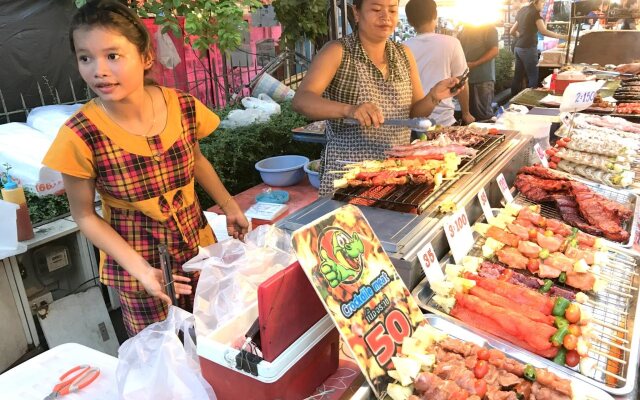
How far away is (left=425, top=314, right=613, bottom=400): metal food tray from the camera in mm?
1491

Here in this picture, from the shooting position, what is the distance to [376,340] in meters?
1.47

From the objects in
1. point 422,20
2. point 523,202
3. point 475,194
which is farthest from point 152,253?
point 422,20

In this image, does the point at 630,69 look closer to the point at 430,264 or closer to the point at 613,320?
the point at 613,320

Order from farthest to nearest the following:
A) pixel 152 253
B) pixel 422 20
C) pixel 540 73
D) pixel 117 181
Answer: pixel 540 73
pixel 422 20
pixel 152 253
pixel 117 181

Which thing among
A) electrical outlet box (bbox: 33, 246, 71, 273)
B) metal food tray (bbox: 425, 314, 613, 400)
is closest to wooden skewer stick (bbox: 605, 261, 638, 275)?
metal food tray (bbox: 425, 314, 613, 400)

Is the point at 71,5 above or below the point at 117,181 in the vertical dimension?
above

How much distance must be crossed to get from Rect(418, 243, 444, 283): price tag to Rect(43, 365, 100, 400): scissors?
1.27m

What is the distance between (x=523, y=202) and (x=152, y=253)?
86.9 inches

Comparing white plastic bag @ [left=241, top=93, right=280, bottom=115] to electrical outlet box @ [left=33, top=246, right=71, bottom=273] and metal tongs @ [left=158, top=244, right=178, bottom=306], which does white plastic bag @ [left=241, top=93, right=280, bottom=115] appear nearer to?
electrical outlet box @ [left=33, top=246, right=71, bottom=273]

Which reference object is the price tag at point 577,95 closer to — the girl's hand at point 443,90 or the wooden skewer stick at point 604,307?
the girl's hand at point 443,90

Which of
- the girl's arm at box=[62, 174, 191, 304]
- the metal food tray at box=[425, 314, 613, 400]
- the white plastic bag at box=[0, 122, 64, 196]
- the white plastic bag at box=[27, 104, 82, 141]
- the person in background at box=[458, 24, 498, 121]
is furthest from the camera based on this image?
the person in background at box=[458, 24, 498, 121]

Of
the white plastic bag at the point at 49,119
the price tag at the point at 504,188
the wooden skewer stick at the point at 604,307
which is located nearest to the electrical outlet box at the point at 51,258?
the white plastic bag at the point at 49,119

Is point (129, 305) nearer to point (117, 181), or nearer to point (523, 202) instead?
point (117, 181)

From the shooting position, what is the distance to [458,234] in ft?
7.41
